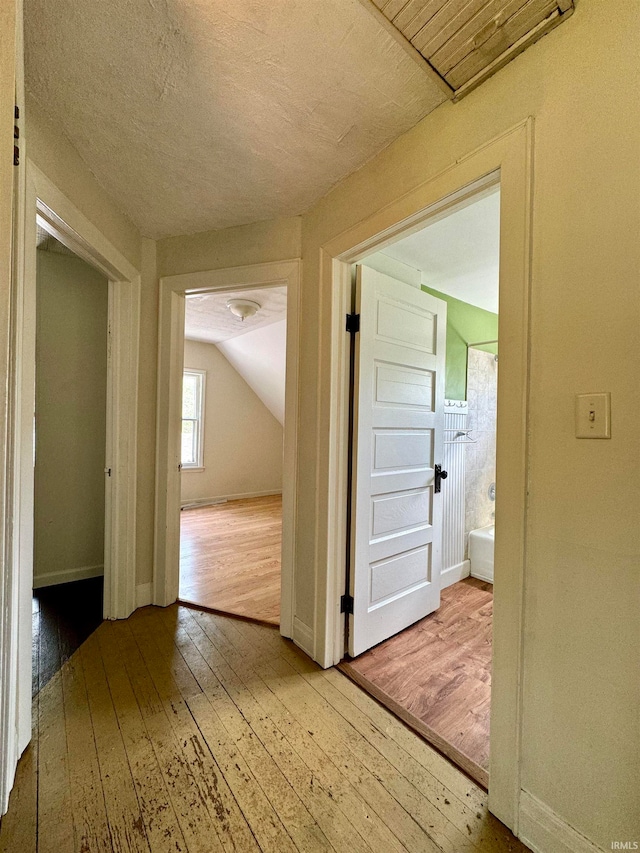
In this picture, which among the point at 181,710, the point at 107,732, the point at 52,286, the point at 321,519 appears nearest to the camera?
the point at 107,732

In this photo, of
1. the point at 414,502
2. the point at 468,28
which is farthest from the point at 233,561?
the point at 468,28

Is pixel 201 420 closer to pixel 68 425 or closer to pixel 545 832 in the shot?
pixel 68 425

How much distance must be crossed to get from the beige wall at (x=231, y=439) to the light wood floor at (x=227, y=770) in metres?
3.91

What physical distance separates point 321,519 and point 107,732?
3.82 feet

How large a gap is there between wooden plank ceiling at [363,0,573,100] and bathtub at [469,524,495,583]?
9.03ft

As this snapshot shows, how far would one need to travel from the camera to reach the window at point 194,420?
5496 mm

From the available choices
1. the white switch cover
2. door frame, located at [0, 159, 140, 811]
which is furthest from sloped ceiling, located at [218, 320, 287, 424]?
the white switch cover

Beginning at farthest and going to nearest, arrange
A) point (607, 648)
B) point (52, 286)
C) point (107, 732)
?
A: 1. point (52, 286)
2. point (107, 732)
3. point (607, 648)

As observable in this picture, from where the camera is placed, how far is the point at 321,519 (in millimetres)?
1848

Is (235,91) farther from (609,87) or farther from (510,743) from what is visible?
(510,743)

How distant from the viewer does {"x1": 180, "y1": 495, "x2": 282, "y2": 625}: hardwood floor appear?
8.01 ft

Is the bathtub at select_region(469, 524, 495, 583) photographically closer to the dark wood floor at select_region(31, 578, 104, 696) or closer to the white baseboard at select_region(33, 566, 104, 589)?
the dark wood floor at select_region(31, 578, 104, 696)

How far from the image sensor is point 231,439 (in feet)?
19.4

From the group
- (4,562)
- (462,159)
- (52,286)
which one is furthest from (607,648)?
(52,286)
